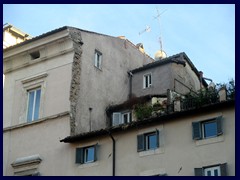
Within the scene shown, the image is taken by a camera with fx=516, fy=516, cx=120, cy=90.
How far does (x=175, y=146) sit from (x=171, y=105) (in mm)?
2950

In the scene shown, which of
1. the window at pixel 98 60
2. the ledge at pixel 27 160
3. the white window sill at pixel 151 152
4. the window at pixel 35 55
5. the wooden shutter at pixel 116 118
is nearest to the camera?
the white window sill at pixel 151 152

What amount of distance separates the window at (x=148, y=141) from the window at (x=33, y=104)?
6472 millimetres

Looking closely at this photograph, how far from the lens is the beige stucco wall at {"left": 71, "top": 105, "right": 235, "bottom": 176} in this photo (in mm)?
19328

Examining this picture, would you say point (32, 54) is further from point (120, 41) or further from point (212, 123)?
point (212, 123)

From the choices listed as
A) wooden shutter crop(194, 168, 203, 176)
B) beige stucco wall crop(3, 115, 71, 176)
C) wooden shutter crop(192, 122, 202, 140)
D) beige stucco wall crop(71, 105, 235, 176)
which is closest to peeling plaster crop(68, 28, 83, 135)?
beige stucco wall crop(3, 115, 71, 176)

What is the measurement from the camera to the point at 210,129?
791 inches

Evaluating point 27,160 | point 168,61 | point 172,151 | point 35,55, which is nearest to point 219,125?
point 172,151

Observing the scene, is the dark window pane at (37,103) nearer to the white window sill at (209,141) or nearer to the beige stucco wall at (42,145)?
the beige stucco wall at (42,145)

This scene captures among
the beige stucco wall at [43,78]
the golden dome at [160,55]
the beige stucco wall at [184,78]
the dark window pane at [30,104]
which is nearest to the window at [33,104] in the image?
the dark window pane at [30,104]

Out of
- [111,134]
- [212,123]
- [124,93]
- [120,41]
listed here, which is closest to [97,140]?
[111,134]

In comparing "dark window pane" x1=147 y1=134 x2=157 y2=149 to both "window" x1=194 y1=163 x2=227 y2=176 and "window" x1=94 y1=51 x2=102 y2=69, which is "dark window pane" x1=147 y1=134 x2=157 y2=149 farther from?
"window" x1=94 y1=51 x2=102 y2=69

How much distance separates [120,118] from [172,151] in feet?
20.2

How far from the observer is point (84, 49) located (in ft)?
86.0

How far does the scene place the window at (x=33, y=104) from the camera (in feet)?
83.9
